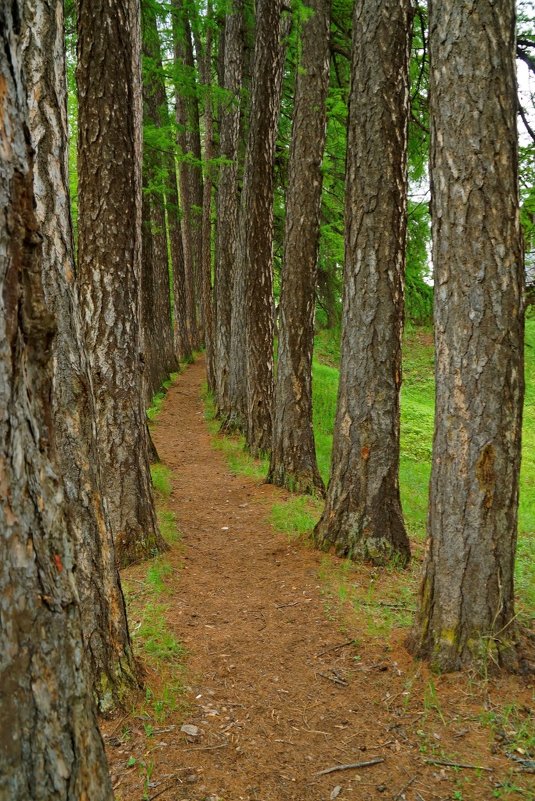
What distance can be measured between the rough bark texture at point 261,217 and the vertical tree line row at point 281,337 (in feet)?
0.21

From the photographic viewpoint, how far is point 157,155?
13883 mm

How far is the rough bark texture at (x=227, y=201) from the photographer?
43.5ft

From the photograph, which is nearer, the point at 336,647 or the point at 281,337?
the point at 336,647

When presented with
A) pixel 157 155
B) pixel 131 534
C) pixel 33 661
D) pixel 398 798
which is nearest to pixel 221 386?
pixel 157 155

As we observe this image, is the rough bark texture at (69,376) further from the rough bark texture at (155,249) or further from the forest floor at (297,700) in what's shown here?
the rough bark texture at (155,249)

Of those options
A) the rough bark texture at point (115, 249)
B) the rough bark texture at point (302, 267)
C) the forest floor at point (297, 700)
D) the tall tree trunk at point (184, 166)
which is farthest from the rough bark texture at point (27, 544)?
the tall tree trunk at point (184, 166)

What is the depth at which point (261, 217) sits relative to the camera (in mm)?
10656

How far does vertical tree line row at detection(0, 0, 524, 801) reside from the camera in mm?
1497

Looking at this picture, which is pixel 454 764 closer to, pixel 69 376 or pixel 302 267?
pixel 69 376

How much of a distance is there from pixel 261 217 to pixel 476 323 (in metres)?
7.56

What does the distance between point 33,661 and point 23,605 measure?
0.47 feet

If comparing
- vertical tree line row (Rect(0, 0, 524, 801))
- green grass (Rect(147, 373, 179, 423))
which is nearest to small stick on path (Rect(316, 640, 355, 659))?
vertical tree line row (Rect(0, 0, 524, 801))

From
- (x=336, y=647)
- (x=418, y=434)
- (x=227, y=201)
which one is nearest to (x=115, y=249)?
(x=336, y=647)

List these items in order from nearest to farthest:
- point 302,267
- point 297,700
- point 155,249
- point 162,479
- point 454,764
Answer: point 454,764, point 297,700, point 302,267, point 162,479, point 155,249
